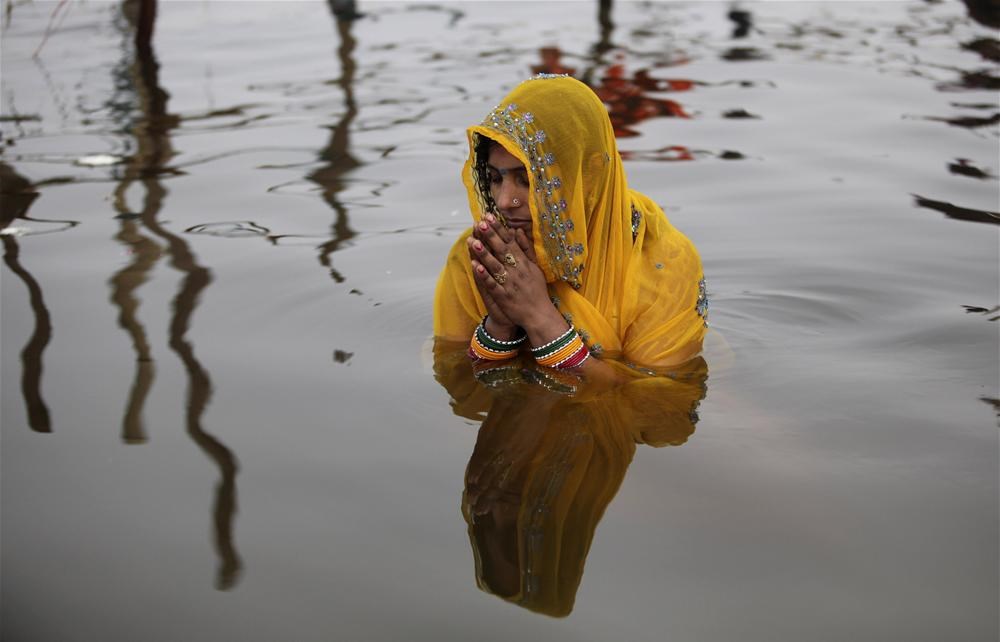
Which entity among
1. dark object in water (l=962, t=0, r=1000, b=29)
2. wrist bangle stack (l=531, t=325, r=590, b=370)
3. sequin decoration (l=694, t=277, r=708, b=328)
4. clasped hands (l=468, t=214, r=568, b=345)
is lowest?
dark object in water (l=962, t=0, r=1000, b=29)

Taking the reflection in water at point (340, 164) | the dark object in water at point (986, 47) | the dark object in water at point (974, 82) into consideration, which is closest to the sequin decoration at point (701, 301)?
the reflection in water at point (340, 164)

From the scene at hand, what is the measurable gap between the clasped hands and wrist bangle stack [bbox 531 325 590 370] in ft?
0.09

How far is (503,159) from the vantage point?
354 centimetres

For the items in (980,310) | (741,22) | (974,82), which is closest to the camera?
(980,310)

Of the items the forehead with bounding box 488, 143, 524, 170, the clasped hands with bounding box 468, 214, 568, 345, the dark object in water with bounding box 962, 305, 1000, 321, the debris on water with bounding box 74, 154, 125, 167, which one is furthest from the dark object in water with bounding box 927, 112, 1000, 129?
the debris on water with bounding box 74, 154, 125, 167

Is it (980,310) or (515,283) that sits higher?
(515,283)

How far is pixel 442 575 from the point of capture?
293 centimetres

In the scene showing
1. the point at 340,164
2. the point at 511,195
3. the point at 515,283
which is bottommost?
the point at 340,164

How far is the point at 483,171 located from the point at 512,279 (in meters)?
0.40

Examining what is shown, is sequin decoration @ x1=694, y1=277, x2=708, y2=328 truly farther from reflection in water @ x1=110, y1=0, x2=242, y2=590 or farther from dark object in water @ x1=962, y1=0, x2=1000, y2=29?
dark object in water @ x1=962, y1=0, x2=1000, y2=29

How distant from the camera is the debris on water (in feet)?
24.8

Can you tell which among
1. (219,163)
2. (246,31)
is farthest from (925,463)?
(246,31)

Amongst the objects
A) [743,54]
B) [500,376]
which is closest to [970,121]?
[743,54]

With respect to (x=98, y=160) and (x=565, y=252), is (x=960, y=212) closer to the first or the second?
(x=565, y=252)
